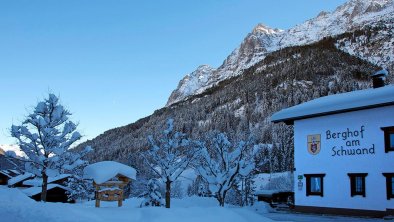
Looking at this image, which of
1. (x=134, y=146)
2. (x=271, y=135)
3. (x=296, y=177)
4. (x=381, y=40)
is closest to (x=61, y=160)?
(x=296, y=177)

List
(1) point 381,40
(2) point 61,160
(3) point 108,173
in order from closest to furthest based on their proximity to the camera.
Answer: (3) point 108,173 < (2) point 61,160 < (1) point 381,40

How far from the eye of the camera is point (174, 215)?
1276 cm

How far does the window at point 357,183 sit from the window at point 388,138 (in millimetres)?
1830

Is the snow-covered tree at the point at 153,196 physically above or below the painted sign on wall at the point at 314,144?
below

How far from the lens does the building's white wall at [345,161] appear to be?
22.1 meters

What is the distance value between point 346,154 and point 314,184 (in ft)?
9.34

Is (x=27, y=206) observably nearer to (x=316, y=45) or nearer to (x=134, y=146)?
(x=134, y=146)

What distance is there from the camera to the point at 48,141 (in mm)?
21438

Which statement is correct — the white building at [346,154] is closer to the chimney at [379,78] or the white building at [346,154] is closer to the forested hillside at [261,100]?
the chimney at [379,78]

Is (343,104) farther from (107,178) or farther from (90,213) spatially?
(90,213)

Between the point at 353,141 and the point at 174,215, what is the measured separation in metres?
14.4

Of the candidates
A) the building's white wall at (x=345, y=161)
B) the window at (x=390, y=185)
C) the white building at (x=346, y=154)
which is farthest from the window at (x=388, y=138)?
the window at (x=390, y=185)

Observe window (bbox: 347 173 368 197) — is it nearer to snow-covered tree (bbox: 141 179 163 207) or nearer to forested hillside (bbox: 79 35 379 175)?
snow-covered tree (bbox: 141 179 163 207)

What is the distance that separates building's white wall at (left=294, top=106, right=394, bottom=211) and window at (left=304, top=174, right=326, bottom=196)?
233mm
